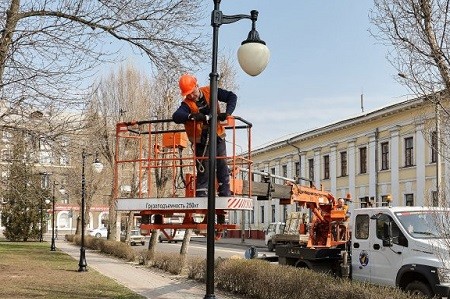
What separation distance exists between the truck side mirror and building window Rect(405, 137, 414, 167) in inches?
1070

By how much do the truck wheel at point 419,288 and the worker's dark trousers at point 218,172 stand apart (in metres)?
4.32

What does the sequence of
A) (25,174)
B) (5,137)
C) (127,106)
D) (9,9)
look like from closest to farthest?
(9,9)
(5,137)
(25,174)
(127,106)

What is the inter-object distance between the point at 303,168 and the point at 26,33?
42331mm

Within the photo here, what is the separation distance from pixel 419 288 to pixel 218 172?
488cm

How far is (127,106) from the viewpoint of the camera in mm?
35438

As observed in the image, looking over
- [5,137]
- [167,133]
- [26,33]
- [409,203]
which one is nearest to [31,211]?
[409,203]

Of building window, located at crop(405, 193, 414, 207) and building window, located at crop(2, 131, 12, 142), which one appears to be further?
building window, located at crop(405, 193, 414, 207)

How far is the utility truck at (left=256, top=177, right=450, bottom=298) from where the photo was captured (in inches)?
448

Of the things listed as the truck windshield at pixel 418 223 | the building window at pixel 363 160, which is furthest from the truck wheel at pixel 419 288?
the building window at pixel 363 160

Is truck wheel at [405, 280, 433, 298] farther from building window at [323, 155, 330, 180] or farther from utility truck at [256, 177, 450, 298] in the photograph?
building window at [323, 155, 330, 180]

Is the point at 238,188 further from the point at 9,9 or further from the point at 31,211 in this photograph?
the point at 31,211

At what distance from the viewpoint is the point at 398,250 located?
12.6 meters

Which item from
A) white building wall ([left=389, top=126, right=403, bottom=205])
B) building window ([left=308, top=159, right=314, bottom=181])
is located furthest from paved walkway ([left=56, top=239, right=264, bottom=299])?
building window ([left=308, top=159, right=314, bottom=181])

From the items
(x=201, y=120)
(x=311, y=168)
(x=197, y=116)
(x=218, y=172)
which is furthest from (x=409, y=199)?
(x=197, y=116)
